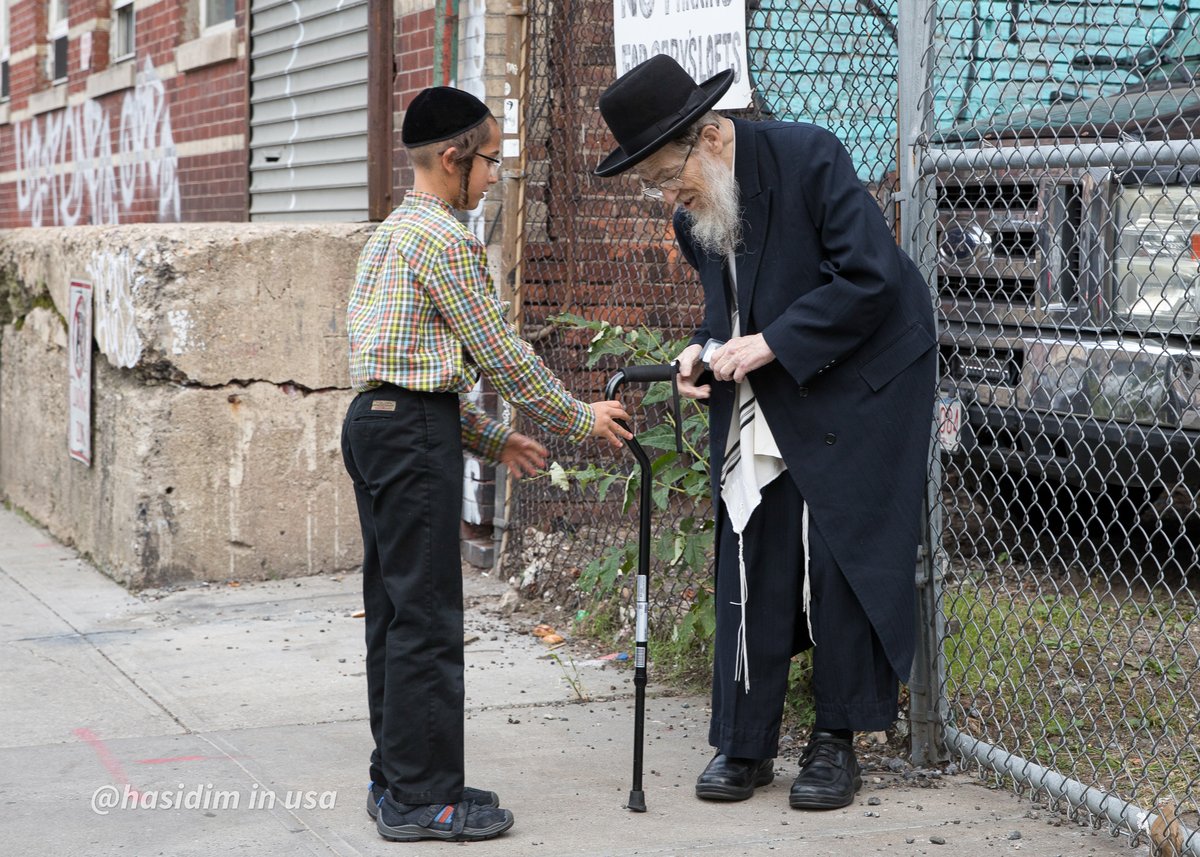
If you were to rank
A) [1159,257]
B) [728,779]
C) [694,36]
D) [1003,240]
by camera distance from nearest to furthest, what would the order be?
[728,779], [1159,257], [694,36], [1003,240]

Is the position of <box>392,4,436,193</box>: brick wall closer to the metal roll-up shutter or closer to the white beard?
the metal roll-up shutter

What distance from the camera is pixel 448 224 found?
11.5 feet

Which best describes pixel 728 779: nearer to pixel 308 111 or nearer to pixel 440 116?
pixel 440 116

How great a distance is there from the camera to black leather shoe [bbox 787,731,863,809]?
3734 millimetres

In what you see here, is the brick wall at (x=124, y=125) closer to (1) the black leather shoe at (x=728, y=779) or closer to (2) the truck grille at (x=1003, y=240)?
(2) the truck grille at (x=1003, y=240)

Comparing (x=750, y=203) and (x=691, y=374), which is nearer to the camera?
(x=750, y=203)

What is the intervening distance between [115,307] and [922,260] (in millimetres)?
3935

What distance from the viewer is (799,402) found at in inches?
145

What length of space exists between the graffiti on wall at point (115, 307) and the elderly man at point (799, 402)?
3.33m

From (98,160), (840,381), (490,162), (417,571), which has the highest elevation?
(98,160)

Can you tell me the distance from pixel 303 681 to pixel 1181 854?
2.92 meters

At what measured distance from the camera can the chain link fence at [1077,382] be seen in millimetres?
3707

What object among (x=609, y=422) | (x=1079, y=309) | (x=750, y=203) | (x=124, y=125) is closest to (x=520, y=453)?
(x=609, y=422)

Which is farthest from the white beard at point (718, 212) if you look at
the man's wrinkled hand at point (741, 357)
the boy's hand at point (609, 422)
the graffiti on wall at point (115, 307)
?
the graffiti on wall at point (115, 307)
